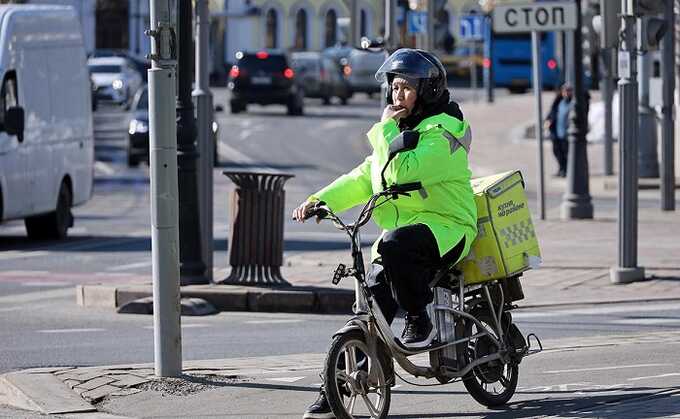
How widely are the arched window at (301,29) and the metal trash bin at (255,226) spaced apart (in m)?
78.9

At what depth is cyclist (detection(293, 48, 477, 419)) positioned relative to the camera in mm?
7883

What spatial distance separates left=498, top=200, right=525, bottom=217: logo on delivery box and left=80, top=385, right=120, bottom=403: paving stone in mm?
2099

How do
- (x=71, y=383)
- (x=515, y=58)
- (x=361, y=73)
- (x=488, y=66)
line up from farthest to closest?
(x=515, y=58) → (x=361, y=73) → (x=488, y=66) → (x=71, y=383)

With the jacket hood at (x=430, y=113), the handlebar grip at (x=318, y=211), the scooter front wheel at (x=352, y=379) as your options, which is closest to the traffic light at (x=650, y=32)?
the jacket hood at (x=430, y=113)

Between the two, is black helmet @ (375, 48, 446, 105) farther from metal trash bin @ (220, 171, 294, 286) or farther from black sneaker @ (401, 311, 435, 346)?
metal trash bin @ (220, 171, 294, 286)

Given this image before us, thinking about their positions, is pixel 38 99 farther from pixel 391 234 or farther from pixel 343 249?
pixel 391 234

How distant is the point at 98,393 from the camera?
884 cm

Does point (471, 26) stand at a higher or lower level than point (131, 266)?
higher

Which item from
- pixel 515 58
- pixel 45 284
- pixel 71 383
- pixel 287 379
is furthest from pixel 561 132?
pixel 515 58

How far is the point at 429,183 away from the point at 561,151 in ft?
77.7

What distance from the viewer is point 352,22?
16922 millimetres

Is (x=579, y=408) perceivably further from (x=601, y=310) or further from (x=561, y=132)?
(x=561, y=132)

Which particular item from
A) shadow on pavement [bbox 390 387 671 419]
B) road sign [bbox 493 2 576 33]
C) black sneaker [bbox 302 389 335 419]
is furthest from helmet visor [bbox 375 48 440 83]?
road sign [bbox 493 2 576 33]

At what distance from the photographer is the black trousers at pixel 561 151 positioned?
102 feet
